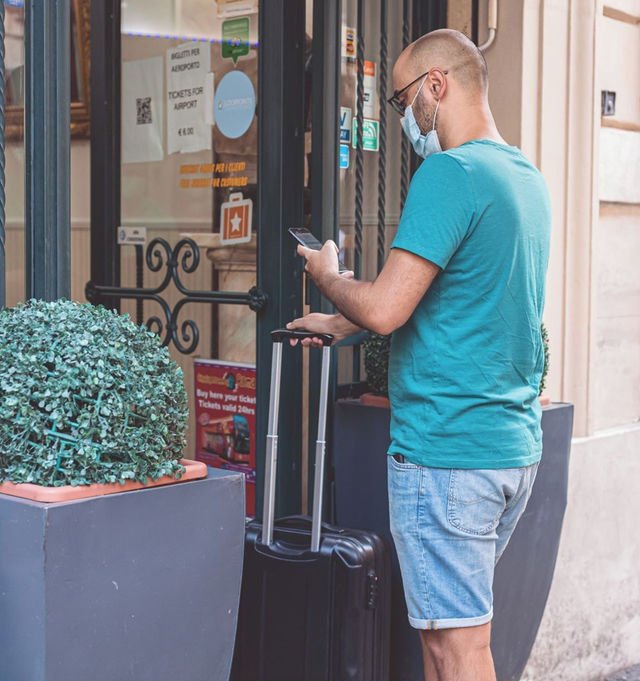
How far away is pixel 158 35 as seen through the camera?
487 cm

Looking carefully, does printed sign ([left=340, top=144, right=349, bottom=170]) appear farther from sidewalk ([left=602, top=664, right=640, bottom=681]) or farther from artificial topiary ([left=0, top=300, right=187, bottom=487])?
sidewalk ([left=602, top=664, right=640, bottom=681])

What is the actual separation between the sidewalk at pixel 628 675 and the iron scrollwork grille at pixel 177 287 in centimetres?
237

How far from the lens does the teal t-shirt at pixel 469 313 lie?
2693 millimetres

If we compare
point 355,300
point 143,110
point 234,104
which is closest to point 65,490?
point 355,300

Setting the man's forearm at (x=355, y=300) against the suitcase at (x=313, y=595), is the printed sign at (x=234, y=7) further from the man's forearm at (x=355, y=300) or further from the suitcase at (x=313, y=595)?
the man's forearm at (x=355, y=300)

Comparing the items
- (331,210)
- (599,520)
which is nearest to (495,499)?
(331,210)

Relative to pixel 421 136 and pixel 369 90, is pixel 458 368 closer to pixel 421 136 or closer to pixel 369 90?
pixel 421 136

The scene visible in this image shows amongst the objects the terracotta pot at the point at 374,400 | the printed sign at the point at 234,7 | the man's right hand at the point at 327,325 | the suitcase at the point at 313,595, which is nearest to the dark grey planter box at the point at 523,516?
the terracotta pot at the point at 374,400

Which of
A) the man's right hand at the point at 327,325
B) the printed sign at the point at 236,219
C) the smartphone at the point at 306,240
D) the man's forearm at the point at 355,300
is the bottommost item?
the man's right hand at the point at 327,325

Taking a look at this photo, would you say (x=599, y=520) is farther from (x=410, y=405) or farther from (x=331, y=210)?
(x=410, y=405)

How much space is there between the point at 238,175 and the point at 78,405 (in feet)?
7.05

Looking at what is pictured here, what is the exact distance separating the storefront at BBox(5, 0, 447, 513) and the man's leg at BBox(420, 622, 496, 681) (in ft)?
4.60

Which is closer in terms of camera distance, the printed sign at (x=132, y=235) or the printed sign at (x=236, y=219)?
the printed sign at (x=236, y=219)

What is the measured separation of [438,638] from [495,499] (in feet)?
1.22
